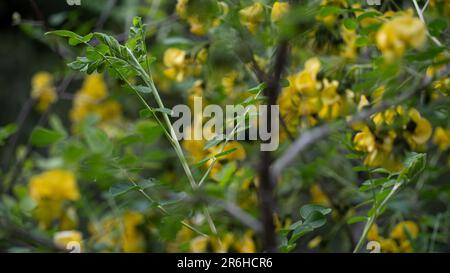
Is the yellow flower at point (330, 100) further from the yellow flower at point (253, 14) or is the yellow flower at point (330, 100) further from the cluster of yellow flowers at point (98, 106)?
the cluster of yellow flowers at point (98, 106)

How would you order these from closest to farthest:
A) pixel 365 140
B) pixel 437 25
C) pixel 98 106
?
pixel 437 25 < pixel 365 140 < pixel 98 106

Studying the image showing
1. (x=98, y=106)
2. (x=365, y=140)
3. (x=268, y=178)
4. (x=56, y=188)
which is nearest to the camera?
(x=268, y=178)

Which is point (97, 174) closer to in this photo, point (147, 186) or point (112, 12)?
point (147, 186)

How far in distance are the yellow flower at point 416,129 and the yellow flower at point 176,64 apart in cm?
39

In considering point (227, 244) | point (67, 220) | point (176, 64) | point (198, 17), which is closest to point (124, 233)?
point (67, 220)

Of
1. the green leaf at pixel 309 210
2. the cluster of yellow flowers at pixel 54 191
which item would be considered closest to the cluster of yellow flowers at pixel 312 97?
the green leaf at pixel 309 210

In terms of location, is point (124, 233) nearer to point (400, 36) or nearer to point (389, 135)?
point (389, 135)

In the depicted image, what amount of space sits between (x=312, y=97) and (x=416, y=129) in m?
0.16

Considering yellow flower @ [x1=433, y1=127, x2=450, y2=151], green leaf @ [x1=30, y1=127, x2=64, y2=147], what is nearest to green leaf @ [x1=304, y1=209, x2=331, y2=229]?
green leaf @ [x1=30, y1=127, x2=64, y2=147]

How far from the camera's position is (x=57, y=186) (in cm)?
125

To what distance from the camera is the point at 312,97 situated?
0.92 m

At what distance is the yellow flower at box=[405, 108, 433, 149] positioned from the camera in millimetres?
843

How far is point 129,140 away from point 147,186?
0.19 meters
